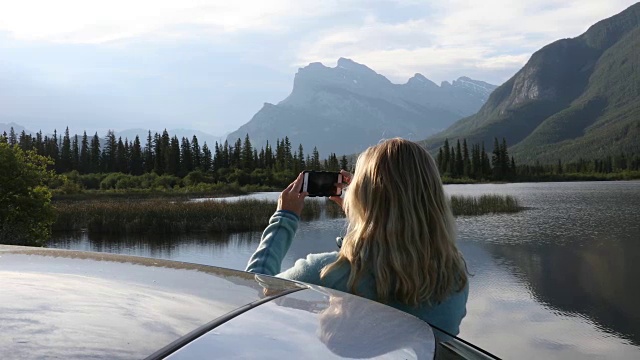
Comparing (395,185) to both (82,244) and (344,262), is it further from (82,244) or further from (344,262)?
(82,244)

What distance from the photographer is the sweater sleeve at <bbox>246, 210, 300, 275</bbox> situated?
7.27ft

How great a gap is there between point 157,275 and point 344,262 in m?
0.73

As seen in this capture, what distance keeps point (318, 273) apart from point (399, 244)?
29 centimetres

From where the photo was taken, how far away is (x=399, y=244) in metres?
1.94

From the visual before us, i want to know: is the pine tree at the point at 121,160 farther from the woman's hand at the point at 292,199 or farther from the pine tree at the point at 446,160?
the woman's hand at the point at 292,199

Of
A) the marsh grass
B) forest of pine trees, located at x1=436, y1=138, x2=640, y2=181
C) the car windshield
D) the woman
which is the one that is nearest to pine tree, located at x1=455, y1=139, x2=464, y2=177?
forest of pine trees, located at x1=436, y1=138, x2=640, y2=181

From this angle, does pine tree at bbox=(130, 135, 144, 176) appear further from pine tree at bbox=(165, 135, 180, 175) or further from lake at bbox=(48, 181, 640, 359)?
lake at bbox=(48, 181, 640, 359)

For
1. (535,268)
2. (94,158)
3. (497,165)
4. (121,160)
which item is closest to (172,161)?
(121,160)

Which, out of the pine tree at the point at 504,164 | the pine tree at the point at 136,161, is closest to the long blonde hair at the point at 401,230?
the pine tree at the point at 136,161

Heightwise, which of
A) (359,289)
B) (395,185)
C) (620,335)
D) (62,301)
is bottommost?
(620,335)

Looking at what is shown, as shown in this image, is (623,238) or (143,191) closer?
(623,238)

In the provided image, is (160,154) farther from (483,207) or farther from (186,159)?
(483,207)

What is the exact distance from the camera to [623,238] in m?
18.9

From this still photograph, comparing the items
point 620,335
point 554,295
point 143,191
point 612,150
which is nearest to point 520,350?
point 620,335
